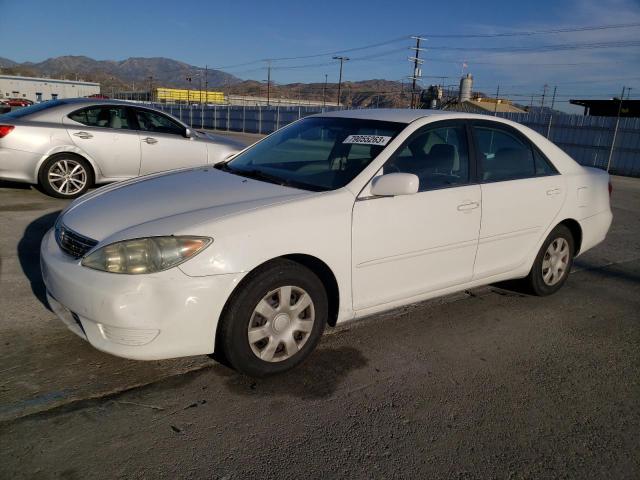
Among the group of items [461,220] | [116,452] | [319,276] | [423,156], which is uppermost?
[423,156]

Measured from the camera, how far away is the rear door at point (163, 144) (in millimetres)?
7906

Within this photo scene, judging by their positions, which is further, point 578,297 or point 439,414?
point 578,297

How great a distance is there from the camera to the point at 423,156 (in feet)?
12.0

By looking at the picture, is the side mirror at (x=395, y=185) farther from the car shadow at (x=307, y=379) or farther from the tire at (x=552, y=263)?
the tire at (x=552, y=263)

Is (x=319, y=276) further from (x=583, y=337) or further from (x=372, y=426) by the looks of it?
(x=583, y=337)

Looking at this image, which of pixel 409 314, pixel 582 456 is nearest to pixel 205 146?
pixel 409 314

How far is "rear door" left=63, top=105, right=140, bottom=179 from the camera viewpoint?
7395 mm

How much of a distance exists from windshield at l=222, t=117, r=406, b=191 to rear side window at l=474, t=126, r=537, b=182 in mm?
763

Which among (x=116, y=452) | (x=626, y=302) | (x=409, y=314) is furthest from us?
(x=626, y=302)

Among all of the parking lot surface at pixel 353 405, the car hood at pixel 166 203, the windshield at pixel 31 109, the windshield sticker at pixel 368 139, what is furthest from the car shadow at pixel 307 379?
the windshield at pixel 31 109

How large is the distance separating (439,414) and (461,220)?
4.75ft

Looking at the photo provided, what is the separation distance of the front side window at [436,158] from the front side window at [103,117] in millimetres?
5625

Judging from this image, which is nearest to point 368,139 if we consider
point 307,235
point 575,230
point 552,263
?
point 307,235

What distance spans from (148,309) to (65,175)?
5.66m
